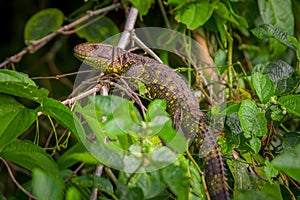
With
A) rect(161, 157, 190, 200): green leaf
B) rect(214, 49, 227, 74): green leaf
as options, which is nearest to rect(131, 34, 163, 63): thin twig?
rect(214, 49, 227, 74): green leaf

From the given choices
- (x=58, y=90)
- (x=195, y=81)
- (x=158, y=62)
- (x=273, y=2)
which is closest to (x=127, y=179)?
(x=158, y=62)

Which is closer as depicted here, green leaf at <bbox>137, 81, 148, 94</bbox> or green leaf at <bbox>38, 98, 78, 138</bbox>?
green leaf at <bbox>38, 98, 78, 138</bbox>

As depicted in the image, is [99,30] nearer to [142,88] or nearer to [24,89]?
[142,88]

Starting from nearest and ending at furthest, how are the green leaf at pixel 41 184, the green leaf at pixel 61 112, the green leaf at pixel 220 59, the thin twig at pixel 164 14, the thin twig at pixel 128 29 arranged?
the green leaf at pixel 41 184 < the green leaf at pixel 61 112 < the thin twig at pixel 128 29 < the green leaf at pixel 220 59 < the thin twig at pixel 164 14

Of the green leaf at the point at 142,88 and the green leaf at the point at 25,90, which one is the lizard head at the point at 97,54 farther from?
the green leaf at the point at 25,90

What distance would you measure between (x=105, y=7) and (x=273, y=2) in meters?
0.55

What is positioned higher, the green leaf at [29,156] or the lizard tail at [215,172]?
the green leaf at [29,156]

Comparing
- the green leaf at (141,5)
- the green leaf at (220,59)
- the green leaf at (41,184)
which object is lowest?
the green leaf at (220,59)

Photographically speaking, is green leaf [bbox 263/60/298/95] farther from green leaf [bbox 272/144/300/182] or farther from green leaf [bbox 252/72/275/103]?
green leaf [bbox 272/144/300/182]

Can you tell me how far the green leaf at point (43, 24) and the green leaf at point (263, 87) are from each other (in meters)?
0.86

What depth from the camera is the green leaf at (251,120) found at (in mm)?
1014

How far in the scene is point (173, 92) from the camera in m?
1.18

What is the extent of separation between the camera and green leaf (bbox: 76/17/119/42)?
66.0 inches

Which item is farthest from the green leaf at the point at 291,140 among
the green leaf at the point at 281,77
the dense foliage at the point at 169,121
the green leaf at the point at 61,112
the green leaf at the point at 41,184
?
the green leaf at the point at 41,184
